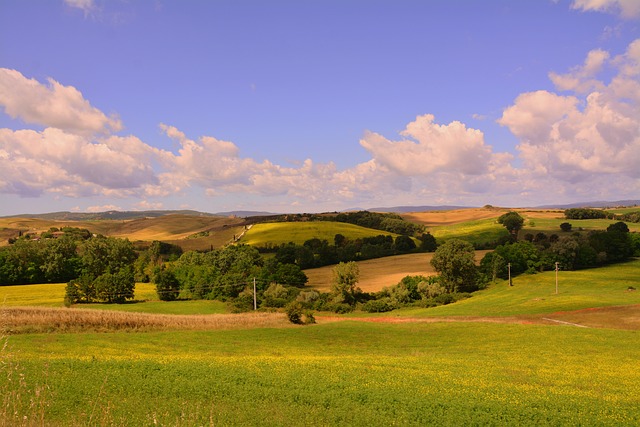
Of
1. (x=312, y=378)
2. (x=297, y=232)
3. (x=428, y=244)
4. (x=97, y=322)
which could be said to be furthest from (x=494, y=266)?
(x=312, y=378)

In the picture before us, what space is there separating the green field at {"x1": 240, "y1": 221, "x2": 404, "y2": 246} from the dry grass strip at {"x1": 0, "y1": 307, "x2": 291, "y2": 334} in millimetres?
84088

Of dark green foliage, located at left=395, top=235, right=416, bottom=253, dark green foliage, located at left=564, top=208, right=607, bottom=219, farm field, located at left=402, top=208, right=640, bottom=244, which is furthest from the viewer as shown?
dark green foliage, located at left=564, top=208, right=607, bottom=219

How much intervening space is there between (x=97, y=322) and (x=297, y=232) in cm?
11122

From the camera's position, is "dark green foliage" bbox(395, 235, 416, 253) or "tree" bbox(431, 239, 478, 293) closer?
"tree" bbox(431, 239, 478, 293)

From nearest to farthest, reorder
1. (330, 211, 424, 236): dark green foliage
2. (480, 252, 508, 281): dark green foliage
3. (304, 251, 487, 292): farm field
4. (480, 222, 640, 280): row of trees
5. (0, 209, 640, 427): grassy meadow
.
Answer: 1. (0, 209, 640, 427): grassy meadow
2. (304, 251, 487, 292): farm field
3. (480, 252, 508, 281): dark green foliage
4. (480, 222, 640, 280): row of trees
5. (330, 211, 424, 236): dark green foliage

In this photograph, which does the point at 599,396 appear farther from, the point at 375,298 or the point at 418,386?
the point at 375,298

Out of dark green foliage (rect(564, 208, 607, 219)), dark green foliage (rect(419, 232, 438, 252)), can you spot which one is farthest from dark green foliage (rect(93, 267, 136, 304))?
dark green foliage (rect(564, 208, 607, 219))

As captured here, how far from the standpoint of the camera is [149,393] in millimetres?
15227

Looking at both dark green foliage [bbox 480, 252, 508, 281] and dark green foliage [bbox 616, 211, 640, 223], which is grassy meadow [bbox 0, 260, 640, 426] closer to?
dark green foliage [bbox 480, 252, 508, 281]

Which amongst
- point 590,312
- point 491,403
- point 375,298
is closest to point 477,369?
point 491,403

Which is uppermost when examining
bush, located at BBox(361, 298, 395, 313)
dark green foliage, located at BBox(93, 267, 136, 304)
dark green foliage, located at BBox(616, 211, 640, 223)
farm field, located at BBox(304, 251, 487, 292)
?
dark green foliage, located at BBox(616, 211, 640, 223)

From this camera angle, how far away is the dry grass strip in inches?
1503

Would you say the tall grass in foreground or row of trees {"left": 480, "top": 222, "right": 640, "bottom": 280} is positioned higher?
the tall grass in foreground

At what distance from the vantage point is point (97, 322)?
138 ft
